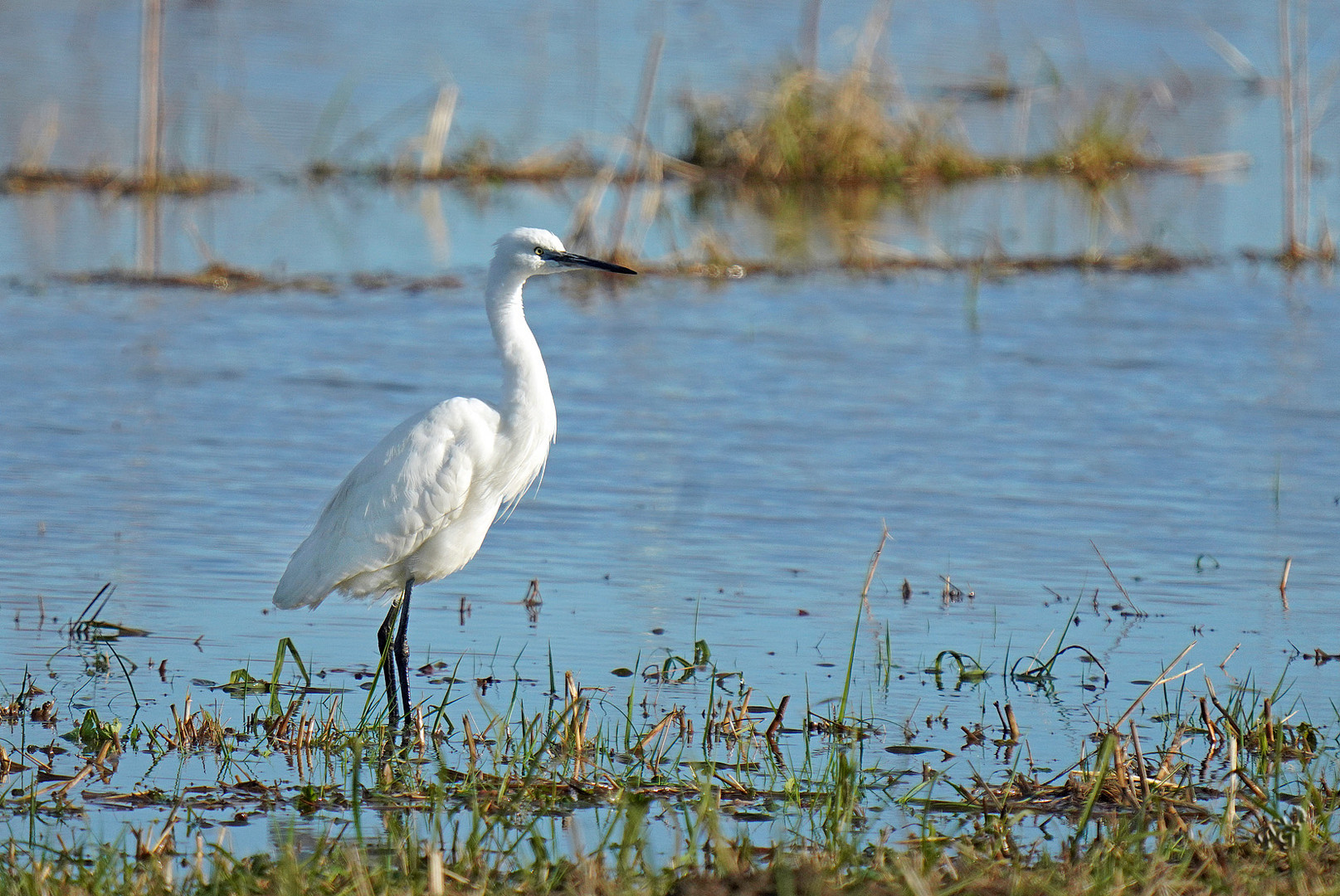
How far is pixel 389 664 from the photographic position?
201 inches

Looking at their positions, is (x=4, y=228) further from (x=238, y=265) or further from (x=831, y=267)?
(x=831, y=267)

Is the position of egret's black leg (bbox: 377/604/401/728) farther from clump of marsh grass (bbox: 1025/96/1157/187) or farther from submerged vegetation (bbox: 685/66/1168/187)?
clump of marsh grass (bbox: 1025/96/1157/187)

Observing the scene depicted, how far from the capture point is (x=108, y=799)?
402 cm

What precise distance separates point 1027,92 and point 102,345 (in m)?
9.54

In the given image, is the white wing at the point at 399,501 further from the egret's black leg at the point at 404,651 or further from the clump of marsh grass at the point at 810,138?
the clump of marsh grass at the point at 810,138

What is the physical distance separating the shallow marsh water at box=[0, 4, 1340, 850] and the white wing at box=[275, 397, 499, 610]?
12.2 inches

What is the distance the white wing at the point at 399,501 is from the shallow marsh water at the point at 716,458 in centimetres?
31

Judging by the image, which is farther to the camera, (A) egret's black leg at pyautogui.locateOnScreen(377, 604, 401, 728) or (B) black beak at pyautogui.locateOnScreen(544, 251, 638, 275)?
Answer: (B) black beak at pyautogui.locateOnScreen(544, 251, 638, 275)

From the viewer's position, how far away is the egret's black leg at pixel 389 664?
16.2 ft

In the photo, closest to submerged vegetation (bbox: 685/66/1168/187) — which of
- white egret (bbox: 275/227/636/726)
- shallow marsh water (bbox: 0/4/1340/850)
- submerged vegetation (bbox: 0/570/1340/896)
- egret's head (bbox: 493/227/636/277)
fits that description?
shallow marsh water (bbox: 0/4/1340/850)

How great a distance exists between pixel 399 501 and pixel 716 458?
316 cm

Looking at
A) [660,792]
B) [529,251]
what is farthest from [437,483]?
[660,792]

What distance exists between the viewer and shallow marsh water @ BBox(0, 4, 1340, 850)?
213 inches

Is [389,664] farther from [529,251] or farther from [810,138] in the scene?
[810,138]
